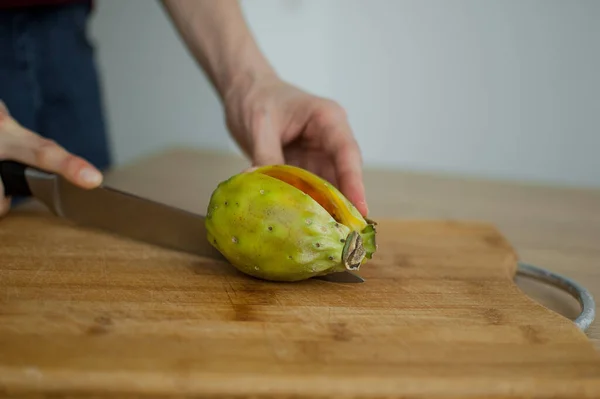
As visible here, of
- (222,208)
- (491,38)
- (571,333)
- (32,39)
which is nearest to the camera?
(571,333)

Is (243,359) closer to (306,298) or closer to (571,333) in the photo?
(306,298)

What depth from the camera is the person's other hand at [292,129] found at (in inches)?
A: 50.8

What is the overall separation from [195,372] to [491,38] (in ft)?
6.97

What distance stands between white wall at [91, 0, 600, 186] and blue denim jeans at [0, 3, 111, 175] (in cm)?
103

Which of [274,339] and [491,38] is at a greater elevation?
[491,38]

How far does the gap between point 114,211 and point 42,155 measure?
163 mm

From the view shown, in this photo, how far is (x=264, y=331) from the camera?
0.88 metres

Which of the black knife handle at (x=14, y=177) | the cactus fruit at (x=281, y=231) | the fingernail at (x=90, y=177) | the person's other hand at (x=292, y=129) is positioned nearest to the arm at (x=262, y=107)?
the person's other hand at (x=292, y=129)

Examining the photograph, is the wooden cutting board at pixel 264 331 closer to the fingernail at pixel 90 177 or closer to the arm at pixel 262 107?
the fingernail at pixel 90 177

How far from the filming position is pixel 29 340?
32.9 inches

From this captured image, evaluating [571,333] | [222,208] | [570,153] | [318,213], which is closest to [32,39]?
[222,208]

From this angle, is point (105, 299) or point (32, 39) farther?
A: point (32, 39)

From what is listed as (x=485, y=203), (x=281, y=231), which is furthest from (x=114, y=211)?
(x=485, y=203)

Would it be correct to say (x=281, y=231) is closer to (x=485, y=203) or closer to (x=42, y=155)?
(x=42, y=155)
